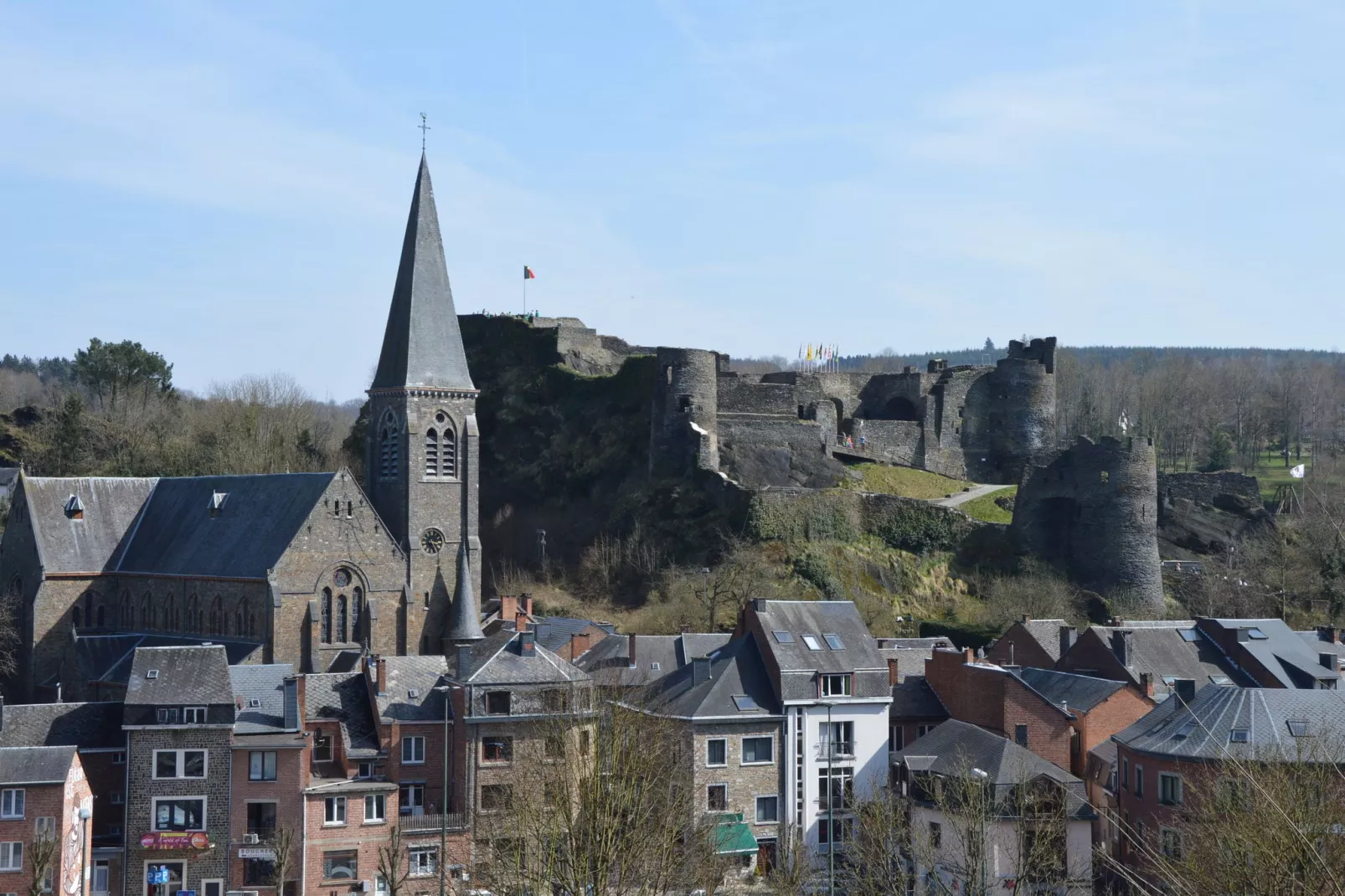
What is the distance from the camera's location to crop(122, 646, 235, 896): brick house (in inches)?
1364

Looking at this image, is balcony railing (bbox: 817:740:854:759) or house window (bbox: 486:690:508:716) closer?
house window (bbox: 486:690:508:716)

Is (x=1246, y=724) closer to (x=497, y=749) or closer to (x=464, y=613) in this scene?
(x=497, y=749)

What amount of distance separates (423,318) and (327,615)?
9.70m

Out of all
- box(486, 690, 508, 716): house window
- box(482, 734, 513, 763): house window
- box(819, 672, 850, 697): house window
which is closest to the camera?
box(482, 734, 513, 763): house window

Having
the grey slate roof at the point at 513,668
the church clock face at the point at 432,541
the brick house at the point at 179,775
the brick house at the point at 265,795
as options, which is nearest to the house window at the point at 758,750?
the grey slate roof at the point at 513,668

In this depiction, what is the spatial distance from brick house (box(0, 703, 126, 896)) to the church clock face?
13148 mm

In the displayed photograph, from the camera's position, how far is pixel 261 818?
35.1 m

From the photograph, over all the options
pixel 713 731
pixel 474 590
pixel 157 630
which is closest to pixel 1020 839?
pixel 713 731

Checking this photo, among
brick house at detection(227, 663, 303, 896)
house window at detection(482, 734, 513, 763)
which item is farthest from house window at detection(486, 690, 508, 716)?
brick house at detection(227, 663, 303, 896)

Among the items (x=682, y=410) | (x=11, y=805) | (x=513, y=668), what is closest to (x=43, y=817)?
(x=11, y=805)

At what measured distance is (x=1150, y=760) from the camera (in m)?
33.5

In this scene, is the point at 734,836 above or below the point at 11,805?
below

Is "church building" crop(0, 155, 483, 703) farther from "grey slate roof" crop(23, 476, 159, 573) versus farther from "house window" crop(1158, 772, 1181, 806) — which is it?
"house window" crop(1158, 772, 1181, 806)

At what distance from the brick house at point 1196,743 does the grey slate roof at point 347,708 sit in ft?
53.0
